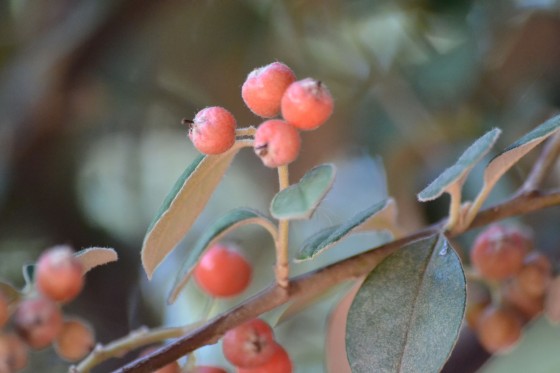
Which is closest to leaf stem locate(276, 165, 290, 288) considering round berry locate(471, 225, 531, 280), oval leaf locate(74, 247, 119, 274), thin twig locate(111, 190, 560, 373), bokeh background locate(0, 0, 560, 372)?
thin twig locate(111, 190, 560, 373)

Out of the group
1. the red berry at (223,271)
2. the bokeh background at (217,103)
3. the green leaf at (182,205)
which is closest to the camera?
the green leaf at (182,205)

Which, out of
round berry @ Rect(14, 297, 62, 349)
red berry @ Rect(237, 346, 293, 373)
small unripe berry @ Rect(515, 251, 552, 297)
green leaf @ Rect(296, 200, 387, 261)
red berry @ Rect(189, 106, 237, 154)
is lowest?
small unripe berry @ Rect(515, 251, 552, 297)

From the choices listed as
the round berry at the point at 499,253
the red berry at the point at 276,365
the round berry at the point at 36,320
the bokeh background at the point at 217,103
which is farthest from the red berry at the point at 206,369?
the bokeh background at the point at 217,103

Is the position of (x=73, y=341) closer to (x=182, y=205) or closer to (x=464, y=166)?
(x=182, y=205)

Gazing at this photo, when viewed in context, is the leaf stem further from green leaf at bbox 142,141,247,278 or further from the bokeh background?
the bokeh background

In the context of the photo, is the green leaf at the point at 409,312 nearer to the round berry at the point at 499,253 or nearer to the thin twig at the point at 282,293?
the thin twig at the point at 282,293

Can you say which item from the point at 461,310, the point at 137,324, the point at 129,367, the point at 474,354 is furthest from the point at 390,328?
the point at 137,324
